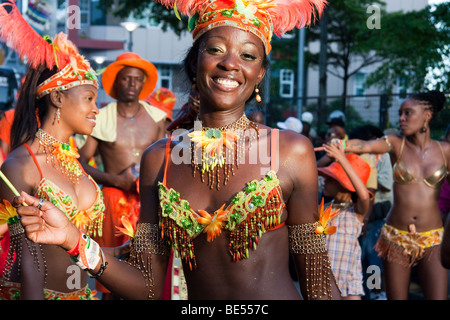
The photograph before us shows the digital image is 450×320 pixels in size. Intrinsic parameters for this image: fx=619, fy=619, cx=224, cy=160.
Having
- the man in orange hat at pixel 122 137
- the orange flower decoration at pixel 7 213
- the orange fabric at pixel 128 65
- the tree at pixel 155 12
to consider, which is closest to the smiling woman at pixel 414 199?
the man in orange hat at pixel 122 137

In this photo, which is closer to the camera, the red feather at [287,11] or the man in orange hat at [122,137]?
the red feather at [287,11]

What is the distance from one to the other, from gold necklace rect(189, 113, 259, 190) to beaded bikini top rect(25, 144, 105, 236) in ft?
4.05

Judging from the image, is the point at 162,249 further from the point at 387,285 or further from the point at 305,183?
the point at 387,285

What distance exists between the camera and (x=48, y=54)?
3.86m

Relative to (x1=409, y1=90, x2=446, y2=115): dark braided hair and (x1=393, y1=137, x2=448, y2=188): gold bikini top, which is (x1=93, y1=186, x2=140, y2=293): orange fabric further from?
(x1=409, y1=90, x2=446, y2=115): dark braided hair

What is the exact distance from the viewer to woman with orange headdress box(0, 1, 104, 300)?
3.41 metres

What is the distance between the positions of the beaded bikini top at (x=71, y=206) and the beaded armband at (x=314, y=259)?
1.60 m

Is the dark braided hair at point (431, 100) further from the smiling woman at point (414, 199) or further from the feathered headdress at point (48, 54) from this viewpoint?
the feathered headdress at point (48, 54)

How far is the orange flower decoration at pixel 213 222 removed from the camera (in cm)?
242

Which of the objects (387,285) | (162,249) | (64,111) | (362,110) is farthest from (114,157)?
(362,110)

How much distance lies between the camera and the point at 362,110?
12555 mm

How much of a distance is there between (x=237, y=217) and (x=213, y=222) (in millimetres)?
96

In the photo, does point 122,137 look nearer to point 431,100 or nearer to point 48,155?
point 48,155

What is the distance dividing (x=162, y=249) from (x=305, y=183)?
0.66m
